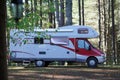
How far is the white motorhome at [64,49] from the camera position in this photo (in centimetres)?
2744

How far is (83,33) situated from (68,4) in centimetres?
648

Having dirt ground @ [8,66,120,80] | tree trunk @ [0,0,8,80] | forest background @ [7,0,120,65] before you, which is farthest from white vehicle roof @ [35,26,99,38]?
tree trunk @ [0,0,8,80]

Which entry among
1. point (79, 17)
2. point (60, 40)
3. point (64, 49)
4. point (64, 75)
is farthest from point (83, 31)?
point (79, 17)

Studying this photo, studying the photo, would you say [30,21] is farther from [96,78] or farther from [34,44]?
[34,44]

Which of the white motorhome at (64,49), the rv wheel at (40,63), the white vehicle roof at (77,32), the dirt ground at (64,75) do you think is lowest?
the dirt ground at (64,75)

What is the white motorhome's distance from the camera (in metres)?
27.4

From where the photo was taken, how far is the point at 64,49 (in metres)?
27.8

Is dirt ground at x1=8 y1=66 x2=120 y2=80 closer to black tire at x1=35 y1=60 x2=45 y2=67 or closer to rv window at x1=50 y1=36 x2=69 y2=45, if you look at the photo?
rv window at x1=50 y1=36 x2=69 y2=45

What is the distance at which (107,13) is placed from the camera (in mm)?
53594

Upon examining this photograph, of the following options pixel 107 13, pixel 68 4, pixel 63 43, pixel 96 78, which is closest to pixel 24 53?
pixel 63 43

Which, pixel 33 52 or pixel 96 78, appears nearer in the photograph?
pixel 96 78

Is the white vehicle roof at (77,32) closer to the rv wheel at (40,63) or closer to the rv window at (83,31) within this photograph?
the rv window at (83,31)
